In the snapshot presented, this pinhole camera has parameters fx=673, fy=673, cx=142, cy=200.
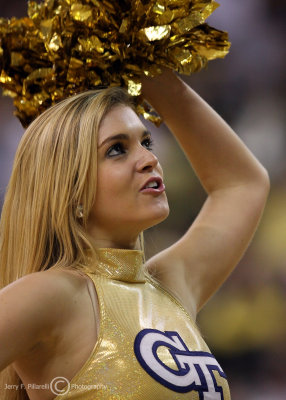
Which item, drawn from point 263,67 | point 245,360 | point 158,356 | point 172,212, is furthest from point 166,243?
point 158,356

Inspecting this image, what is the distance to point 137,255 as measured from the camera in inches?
52.9

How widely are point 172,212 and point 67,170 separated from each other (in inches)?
54.9

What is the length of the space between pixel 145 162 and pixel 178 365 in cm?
39

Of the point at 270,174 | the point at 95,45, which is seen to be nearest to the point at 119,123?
the point at 95,45

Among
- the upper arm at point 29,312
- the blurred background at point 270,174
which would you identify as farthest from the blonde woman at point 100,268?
the blurred background at point 270,174

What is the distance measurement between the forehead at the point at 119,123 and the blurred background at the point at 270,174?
1153 mm

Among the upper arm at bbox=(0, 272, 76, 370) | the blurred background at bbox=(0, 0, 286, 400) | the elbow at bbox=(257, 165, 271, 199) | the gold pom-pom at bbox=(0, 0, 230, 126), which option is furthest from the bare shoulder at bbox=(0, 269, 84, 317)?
the blurred background at bbox=(0, 0, 286, 400)

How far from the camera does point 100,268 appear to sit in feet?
4.25

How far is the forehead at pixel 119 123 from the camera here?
133 centimetres

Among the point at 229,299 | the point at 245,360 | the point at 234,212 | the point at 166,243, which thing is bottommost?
the point at 245,360

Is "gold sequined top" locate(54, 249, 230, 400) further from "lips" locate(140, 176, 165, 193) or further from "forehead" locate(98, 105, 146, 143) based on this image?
"forehead" locate(98, 105, 146, 143)

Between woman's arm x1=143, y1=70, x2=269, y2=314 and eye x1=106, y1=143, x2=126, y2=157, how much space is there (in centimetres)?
29

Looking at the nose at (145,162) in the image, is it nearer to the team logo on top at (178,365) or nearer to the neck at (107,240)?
the neck at (107,240)

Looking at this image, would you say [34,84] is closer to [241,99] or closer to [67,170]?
[67,170]
